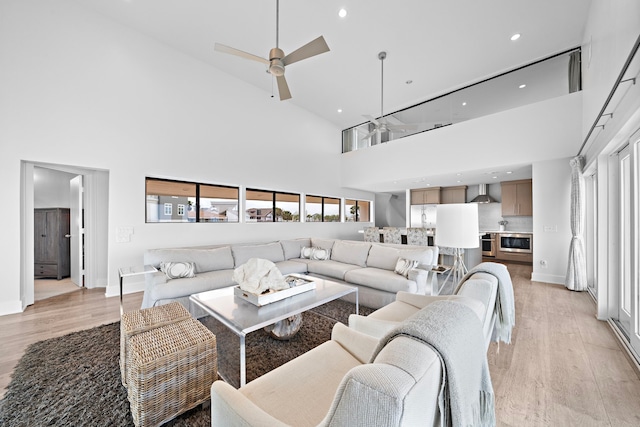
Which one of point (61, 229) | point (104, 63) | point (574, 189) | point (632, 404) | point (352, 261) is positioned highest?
point (104, 63)

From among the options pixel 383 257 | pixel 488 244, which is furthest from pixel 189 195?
pixel 488 244

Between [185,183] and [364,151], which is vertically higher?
[364,151]

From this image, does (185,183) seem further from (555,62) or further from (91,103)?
(555,62)

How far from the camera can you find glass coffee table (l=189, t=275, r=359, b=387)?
182cm

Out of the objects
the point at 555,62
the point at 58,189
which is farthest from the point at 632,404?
the point at 58,189

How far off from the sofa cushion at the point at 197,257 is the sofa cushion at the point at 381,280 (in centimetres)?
188

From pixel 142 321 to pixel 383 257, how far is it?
3056mm

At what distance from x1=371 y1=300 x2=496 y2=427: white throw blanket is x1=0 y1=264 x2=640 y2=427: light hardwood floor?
1.10m

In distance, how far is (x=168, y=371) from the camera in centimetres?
144

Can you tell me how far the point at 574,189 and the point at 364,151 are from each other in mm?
4773

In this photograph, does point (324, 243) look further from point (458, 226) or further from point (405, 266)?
point (458, 226)

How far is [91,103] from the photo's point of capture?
3770 millimetres

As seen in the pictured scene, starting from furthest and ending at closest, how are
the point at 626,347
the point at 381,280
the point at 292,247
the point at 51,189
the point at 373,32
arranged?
the point at 51,189 < the point at 292,247 < the point at 373,32 < the point at 381,280 < the point at 626,347

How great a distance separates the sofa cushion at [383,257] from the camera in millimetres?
3732
